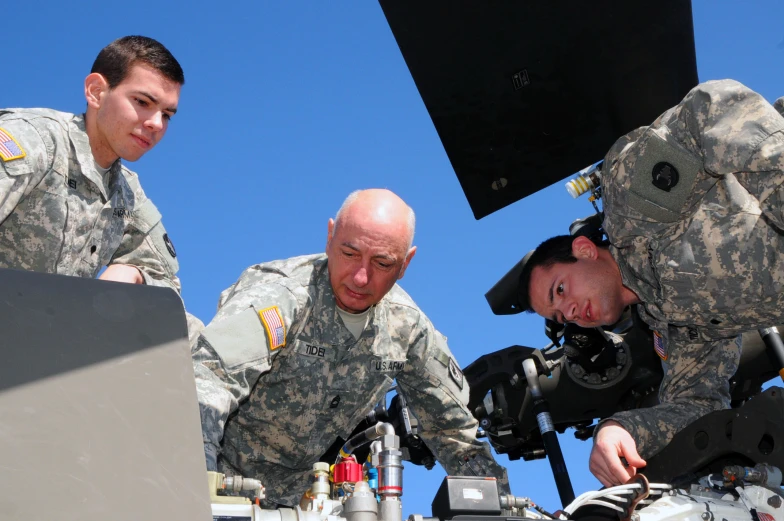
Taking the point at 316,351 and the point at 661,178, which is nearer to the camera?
the point at 661,178

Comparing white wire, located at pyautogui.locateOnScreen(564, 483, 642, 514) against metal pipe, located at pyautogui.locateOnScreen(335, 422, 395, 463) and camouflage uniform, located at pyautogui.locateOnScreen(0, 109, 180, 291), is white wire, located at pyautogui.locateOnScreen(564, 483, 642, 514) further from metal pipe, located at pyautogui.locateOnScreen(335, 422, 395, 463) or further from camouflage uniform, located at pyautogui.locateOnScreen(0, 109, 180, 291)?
camouflage uniform, located at pyautogui.locateOnScreen(0, 109, 180, 291)

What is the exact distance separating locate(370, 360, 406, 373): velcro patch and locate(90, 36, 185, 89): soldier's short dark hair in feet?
5.88

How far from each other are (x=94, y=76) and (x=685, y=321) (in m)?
3.24

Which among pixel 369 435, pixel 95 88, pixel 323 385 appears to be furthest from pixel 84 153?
pixel 369 435

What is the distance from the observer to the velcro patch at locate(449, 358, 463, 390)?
4715 millimetres

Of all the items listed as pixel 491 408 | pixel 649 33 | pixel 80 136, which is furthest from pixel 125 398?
pixel 491 408

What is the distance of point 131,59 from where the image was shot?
177 inches

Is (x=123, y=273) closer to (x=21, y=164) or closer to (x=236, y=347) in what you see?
(x=21, y=164)

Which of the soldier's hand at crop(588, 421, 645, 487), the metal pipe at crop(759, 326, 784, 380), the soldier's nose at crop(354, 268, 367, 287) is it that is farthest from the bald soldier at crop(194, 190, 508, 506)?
the metal pipe at crop(759, 326, 784, 380)

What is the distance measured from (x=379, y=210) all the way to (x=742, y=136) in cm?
174

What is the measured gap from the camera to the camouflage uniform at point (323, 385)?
14.3 feet

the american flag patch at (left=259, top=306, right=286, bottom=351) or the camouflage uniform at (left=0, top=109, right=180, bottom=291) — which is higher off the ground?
the camouflage uniform at (left=0, top=109, right=180, bottom=291)

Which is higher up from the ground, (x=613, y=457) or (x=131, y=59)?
(x=131, y=59)

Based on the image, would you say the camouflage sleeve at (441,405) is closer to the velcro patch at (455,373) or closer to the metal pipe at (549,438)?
the velcro patch at (455,373)
